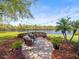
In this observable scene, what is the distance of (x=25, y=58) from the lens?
476 inches

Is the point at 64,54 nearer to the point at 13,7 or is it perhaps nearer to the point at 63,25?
the point at 13,7

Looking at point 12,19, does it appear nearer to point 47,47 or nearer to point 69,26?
point 47,47

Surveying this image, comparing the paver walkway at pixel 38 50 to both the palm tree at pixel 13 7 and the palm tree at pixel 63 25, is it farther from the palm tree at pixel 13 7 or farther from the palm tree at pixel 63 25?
the palm tree at pixel 63 25

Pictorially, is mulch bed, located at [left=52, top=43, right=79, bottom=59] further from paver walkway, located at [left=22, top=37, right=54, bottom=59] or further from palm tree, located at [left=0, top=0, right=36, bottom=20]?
palm tree, located at [left=0, top=0, right=36, bottom=20]

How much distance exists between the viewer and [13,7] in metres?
15.9

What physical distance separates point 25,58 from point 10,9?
17.0 feet

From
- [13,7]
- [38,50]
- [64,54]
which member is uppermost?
[13,7]

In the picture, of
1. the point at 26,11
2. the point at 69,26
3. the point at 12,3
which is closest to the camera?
the point at 12,3

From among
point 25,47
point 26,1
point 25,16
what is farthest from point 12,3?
point 25,47

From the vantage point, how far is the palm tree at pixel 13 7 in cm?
1563

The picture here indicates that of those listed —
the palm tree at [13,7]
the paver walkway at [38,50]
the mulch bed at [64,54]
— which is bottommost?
the mulch bed at [64,54]

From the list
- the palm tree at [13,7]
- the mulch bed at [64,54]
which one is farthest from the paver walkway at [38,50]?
the palm tree at [13,7]

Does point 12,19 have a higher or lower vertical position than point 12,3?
lower

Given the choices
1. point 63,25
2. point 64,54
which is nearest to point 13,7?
point 64,54
